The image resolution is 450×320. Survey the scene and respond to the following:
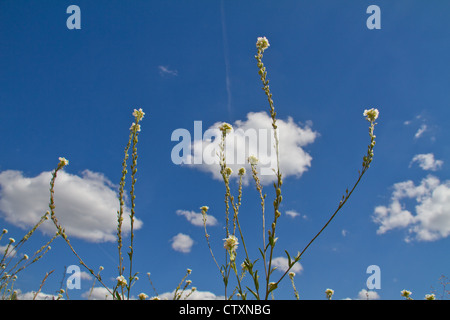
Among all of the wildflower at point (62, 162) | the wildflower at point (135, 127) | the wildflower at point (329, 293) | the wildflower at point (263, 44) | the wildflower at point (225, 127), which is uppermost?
the wildflower at point (263, 44)

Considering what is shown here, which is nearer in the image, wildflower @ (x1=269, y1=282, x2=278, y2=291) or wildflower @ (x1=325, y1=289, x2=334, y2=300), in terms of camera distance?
wildflower @ (x1=269, y1=282, x2=278, y2=291)

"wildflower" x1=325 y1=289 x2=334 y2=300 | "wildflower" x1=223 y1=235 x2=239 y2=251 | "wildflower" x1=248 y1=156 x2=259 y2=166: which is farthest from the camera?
"wildflower" x1=325 y1=289 x2=334 y2=300

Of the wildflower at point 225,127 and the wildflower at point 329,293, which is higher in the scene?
the wildflower at point 225,127

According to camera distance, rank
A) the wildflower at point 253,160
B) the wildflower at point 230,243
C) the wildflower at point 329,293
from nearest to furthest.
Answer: the wildflower at point 230,243 < the wildflower at point 253,160 < the wildflower at point 329,293

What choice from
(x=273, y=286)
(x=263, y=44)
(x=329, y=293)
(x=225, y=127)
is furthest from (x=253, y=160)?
(x=329, y=293)

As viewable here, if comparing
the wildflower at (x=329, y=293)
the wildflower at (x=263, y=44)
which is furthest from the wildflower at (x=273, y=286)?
the wildflower at (x=329, y=293)

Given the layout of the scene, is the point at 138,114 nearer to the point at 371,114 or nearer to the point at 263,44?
the point at 263,44

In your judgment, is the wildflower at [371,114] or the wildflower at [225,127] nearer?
the wildflower at [371,114]

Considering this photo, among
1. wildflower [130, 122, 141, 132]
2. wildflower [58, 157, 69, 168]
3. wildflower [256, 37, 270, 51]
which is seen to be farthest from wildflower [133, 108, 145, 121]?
wildflower [256, 37, 270, 51]

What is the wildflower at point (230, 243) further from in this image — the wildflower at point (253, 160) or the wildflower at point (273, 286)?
the wildflower at point (253, 160)

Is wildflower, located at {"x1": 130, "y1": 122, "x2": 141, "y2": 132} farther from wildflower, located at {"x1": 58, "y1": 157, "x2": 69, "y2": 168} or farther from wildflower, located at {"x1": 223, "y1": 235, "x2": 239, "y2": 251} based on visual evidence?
wildflower, located at {"x1": 223, "y1": 235, "x2": 239, "y2": 251}

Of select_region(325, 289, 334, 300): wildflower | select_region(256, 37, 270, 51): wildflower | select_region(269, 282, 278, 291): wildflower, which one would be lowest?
select_region(325, 289, 334, 300): wildflower

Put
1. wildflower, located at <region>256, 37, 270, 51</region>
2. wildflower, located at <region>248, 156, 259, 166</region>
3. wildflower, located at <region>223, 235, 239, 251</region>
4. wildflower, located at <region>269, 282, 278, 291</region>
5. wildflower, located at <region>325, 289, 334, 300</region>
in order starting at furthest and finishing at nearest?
wildflower, located at <region>325, 289, 334, 300</region>
wildflower, located at <region>248, 156, 259, 166</region>
wildflower, located at <region>256, 37, 270, 51</region>
wildflower, located at <region>223, 235, 239, 251</region>
wildflower, located at <region>269, 282, 278, 291</region>
